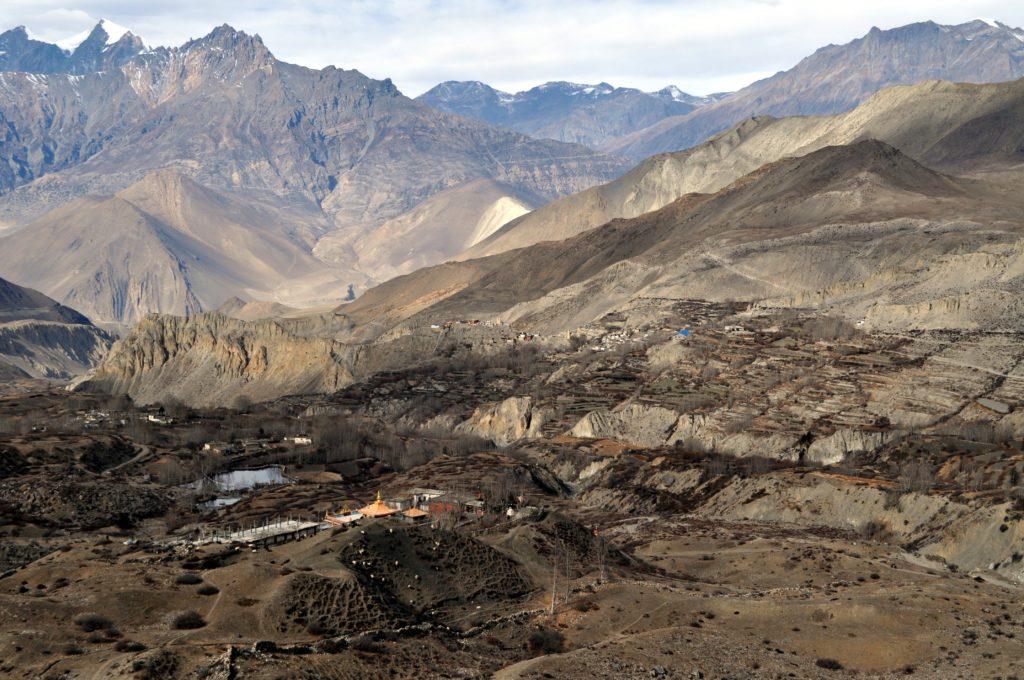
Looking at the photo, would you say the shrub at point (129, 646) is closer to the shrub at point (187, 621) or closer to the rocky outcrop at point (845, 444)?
the shrub at point (187, 621)

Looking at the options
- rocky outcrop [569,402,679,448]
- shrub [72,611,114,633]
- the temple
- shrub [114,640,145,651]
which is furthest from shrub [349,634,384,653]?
rocky outcrop [569,402,679,448]

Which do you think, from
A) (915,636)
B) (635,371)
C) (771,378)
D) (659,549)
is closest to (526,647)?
(915,636)

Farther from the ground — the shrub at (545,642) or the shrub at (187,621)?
the shrub at (187,621)

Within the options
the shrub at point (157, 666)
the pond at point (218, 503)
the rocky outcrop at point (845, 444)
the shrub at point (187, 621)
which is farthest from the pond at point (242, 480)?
the shrub at point (157, 666)

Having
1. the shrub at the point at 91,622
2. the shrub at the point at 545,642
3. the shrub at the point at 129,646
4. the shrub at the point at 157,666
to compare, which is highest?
the shrub at the point at 157,666

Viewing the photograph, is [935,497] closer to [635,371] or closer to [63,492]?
[63,492]

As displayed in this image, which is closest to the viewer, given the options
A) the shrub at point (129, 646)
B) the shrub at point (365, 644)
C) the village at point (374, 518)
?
the shrub at point (129, 646)

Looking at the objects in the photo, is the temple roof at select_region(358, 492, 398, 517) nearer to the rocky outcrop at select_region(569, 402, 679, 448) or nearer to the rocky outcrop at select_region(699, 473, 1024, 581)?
the rocky outcrop at select_region(699, 473, 1024, 581)
